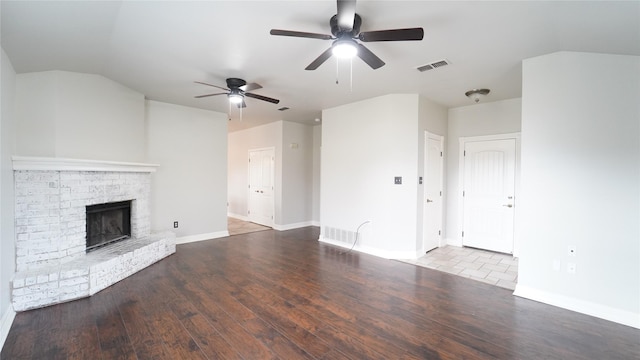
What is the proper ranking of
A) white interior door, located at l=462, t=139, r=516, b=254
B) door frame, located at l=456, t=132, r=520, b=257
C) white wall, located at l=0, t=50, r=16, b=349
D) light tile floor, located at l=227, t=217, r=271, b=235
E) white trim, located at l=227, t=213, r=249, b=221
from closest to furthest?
white wall, located at l=0, t=50, r=16, b=349
door frame, located at l=456, t=132, r=520, b=257
white interior door, located at l=462, t=139, r=516, b=254
light tile floor, located at l=227, t=217, r=271, b=235
white trim, located at l=227, t=213, r=249, b=221

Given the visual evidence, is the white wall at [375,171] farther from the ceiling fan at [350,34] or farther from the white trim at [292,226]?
the ceiling fan at [350,34]

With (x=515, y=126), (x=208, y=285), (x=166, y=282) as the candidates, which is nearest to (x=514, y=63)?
(x=515, y=126)

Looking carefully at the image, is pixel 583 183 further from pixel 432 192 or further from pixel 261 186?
pixel 261 186

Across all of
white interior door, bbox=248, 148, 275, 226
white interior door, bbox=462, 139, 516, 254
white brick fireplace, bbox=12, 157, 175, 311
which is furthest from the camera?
white interior door, bbox=248, 148, 275, 226

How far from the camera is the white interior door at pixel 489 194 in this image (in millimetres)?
4742

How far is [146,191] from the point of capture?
14.8ft

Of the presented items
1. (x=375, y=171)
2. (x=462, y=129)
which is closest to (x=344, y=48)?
(x=375, y=171)

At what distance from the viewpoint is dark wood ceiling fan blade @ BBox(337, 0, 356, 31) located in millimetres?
1790

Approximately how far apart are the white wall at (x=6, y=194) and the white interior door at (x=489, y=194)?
6351 mm

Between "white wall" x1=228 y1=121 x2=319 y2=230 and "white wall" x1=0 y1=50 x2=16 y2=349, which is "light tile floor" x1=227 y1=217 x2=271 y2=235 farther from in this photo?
"white wall" x1=0 y1=50 x2=16 y2=349

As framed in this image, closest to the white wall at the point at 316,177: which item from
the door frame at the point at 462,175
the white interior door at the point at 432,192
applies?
the white interior door at the point at 432,192

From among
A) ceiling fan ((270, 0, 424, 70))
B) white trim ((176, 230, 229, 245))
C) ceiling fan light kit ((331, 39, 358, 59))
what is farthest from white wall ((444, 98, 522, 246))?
white trim ((176, 230, 229, 245))

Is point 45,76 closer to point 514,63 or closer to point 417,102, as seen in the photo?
point 417,102

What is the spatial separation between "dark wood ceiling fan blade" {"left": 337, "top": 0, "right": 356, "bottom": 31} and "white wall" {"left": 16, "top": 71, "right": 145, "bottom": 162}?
145 inches
